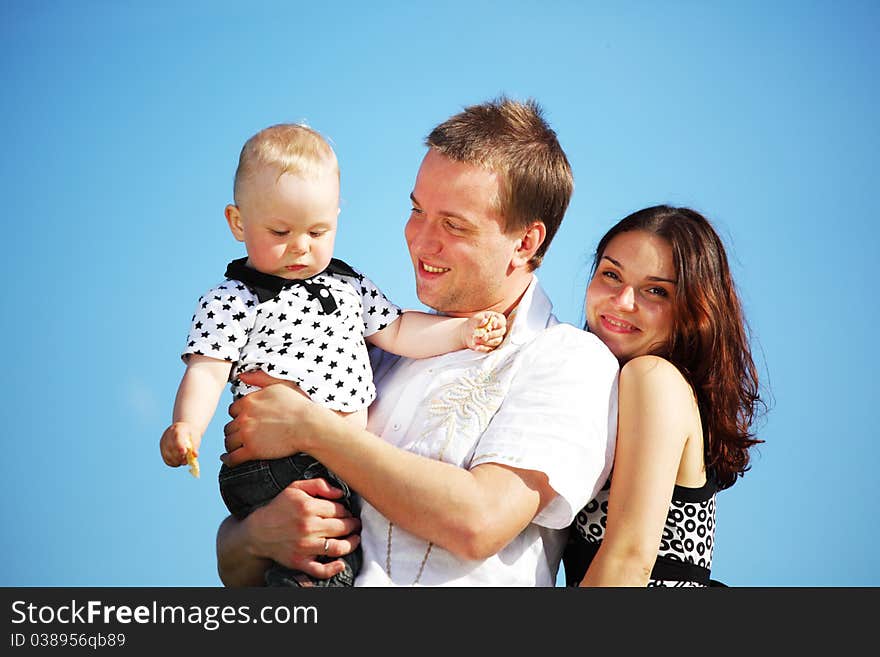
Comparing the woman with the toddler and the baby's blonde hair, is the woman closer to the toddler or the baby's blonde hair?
the toddler

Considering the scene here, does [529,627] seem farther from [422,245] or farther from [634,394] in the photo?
[422,245]

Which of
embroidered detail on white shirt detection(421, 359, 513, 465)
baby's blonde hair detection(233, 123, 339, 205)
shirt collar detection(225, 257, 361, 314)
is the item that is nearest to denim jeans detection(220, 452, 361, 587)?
embroidered detail on white shirt detection(421, 359, 513, 465)

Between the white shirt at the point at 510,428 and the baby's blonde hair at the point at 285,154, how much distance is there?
0.71 meters

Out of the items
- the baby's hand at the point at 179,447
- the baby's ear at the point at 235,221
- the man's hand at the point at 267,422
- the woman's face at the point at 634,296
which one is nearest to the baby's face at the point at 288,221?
the baby's ear at the point at 235,221

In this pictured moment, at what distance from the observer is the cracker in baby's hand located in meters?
2.55

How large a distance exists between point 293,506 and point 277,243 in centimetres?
77

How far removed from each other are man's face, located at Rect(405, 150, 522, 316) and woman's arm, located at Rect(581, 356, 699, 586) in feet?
2.13

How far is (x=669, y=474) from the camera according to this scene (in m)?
2.80

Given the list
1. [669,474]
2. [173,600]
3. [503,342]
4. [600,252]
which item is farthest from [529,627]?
[600,252]

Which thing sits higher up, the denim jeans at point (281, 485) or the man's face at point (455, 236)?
the man's face at point (455, 236)

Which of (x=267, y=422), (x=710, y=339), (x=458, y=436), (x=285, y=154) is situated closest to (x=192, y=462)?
(x=267, y=422)

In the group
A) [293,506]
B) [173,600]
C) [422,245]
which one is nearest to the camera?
[293,506]

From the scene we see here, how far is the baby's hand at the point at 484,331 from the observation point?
9.78ft

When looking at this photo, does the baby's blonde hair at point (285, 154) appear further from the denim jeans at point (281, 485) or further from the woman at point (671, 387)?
the woman at point (671, 387)
